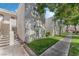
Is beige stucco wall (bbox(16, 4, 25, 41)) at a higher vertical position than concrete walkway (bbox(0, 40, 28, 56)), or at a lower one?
higher

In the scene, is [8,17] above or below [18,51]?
above

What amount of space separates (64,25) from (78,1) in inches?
11.7

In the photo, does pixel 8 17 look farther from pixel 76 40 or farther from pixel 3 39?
pixel 76 40

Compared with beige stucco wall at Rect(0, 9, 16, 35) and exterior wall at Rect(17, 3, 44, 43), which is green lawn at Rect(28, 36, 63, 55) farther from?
beige stucco wall at Rect(0, 9, 16, 35)

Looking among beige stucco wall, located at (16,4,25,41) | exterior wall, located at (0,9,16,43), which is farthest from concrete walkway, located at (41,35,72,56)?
exterior wall, located at (0,9,16,43)

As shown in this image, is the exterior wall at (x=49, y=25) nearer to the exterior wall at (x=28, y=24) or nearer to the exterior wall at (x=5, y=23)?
the exterior wall at (x=28, y=24)

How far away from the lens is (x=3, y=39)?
194cm

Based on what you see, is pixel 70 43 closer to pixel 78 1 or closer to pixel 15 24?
pixel 78 1


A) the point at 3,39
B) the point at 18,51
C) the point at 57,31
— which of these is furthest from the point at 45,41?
the point at 3,39

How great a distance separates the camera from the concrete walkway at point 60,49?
1.94 meters

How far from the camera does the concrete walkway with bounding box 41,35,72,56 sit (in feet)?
6.36

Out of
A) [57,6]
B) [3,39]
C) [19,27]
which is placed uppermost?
[57,6]

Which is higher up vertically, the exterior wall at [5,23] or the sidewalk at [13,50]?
the exterior wall at [5,23]

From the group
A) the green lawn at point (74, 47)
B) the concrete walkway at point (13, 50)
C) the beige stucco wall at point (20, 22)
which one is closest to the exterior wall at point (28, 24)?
the beige stucco wall at point (20, 22)
